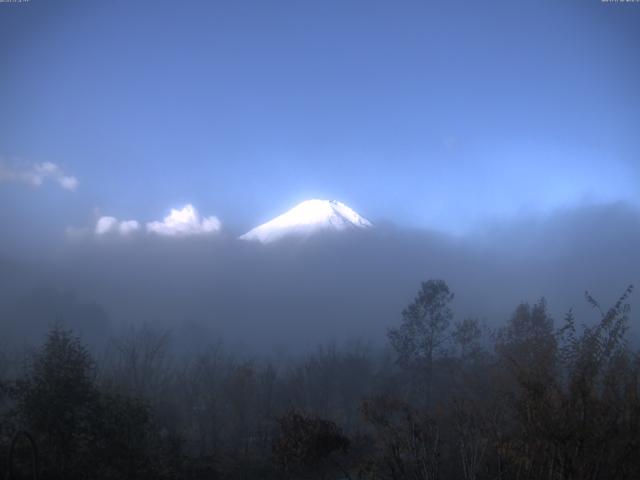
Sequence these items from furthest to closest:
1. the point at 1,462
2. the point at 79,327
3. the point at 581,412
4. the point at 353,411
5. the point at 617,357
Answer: the point at 79,327, the point at 353,411, the point at 1,462, the point at 617,357, the point at 581,412

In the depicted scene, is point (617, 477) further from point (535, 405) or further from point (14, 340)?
point (14, 340)

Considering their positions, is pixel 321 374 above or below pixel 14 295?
below

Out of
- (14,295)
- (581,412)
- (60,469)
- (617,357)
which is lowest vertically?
(60,469)

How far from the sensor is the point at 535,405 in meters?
7.20

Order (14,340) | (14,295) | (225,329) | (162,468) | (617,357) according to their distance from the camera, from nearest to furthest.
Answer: (617,357)
(162,468)
(14,340)
(14,295)
(225,329)

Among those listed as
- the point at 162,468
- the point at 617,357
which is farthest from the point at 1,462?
the point at 617,357

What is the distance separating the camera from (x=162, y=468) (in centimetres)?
1998

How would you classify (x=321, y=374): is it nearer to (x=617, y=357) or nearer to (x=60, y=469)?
(x=60, y=469)

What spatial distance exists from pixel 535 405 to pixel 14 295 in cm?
14907

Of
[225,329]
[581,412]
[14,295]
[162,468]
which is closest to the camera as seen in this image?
[581,412]

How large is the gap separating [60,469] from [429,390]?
2992 cm

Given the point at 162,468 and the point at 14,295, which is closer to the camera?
the point at 162,468

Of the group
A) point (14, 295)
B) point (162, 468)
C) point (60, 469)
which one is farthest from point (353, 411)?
point (14, 295)

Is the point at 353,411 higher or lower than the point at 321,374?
lower
